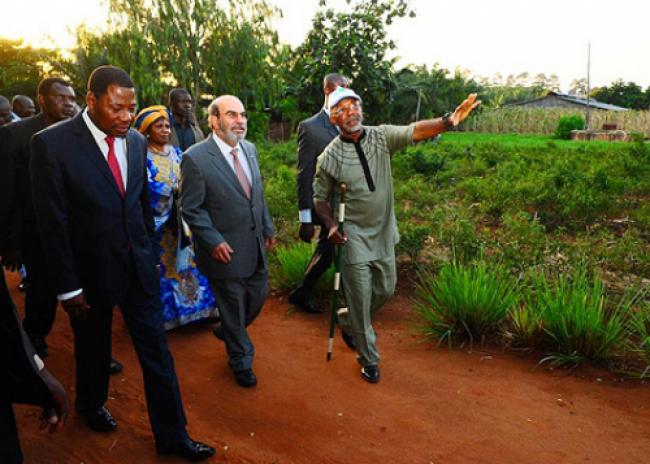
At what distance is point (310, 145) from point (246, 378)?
217cm

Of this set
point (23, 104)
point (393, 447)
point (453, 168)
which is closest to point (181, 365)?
point (393, 447)

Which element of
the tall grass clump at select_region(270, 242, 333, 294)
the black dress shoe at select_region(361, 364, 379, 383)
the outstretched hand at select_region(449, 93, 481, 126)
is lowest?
the black dress shoe at select_region(361, 364, 379, 383)

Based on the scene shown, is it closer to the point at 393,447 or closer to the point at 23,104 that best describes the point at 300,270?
the point at 393,447

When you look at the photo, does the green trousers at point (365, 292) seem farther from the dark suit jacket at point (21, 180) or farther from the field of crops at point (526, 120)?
the field of crops at point (526, 120)

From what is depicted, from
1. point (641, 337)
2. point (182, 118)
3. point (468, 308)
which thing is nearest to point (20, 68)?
point (182, 118)

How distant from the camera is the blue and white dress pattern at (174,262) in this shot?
4746mm

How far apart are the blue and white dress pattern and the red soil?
0.34 metres

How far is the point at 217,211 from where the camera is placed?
4.05 meters

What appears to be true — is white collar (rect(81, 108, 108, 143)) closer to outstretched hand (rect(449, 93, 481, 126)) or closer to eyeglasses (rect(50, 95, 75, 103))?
eyeglasses (rect(50, 95, 75, 103))

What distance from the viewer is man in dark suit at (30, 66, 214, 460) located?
9.59ft

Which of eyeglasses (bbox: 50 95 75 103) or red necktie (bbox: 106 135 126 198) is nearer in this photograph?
red necktie (bbox: 106 135 126 198)

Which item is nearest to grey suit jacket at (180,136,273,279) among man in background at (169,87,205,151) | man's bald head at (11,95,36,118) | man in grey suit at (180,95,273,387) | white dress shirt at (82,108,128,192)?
man in grey suit at (180,95,273,387)

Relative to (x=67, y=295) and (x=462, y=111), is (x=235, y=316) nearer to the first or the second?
(x=67, y=295)

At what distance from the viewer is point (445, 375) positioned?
4250 mm
